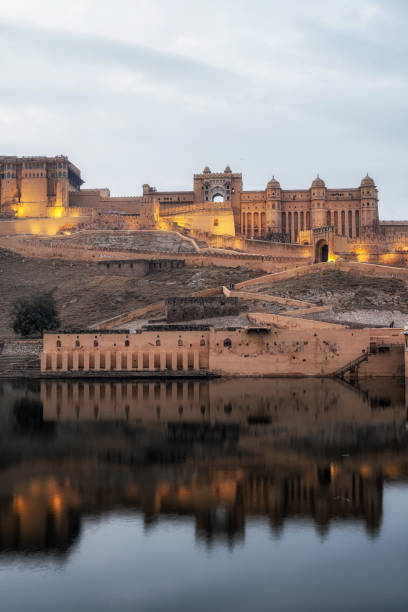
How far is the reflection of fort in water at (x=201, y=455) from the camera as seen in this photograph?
19.8 metres

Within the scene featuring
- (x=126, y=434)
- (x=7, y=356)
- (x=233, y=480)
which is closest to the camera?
(x=233, y=480)

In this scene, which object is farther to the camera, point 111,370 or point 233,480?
point 111,370

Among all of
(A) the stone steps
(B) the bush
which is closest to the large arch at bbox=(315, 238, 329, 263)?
(B) the bush

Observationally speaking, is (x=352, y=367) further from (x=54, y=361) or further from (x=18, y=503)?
(x=18, y=503)

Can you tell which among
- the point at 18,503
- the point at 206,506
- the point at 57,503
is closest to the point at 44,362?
the point at 18,503

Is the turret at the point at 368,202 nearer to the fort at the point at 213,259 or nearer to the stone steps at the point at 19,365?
the fort at the point at 213,259

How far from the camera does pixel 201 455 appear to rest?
84.9 feet

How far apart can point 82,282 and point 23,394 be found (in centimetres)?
2709

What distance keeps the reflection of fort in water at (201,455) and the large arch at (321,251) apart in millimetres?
Answer: 29189

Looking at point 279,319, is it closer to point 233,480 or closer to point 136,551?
point 233,480

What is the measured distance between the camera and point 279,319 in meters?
44.2

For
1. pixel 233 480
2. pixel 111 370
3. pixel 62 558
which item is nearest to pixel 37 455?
A: pixel 233 480

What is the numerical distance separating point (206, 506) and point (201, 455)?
5.68 m

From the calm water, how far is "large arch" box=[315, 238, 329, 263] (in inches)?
1336
